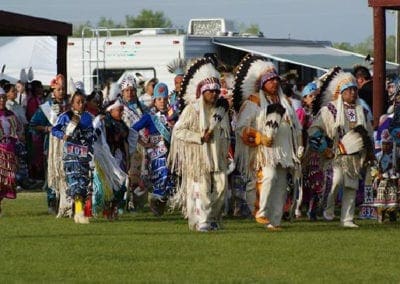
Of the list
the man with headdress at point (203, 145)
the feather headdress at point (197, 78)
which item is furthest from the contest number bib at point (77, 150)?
the feather headdress at point (197, 78)

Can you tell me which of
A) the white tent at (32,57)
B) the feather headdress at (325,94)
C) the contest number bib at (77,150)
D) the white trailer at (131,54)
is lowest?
the contest number bib at (77,150)

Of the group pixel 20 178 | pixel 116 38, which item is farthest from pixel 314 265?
pixel 116 38

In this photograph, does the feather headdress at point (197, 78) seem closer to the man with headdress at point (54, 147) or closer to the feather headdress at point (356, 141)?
the feather headdress at point (356, 141)

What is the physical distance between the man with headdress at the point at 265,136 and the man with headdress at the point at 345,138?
47 cm

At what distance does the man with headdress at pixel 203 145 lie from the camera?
53.0 feet

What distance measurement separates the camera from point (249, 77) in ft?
54.2

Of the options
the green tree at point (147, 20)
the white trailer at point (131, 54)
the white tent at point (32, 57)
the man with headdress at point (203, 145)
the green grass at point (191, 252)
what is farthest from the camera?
the green tree at point (147, 20)

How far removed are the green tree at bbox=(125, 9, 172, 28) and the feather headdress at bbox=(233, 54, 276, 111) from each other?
79313 mm

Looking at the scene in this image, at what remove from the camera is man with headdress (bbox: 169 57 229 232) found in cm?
1614

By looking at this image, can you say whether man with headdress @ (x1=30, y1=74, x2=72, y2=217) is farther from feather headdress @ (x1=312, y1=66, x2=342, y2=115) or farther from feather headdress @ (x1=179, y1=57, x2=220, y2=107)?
feather headdress @ (x1=312, y1=66, x2=342, y2=115)

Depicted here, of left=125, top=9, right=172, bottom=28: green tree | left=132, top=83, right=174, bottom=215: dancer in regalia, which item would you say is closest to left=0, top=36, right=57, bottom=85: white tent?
left=132, top=83, right=174, bottom=215: dancer in regalia

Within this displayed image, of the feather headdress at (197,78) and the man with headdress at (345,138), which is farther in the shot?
the man with headdress at (345,138)

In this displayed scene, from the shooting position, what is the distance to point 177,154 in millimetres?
16594

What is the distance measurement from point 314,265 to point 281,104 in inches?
155
